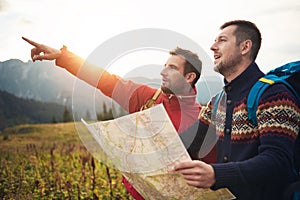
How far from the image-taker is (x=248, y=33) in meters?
2.31

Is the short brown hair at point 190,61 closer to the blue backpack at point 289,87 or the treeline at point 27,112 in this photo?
the blue backpack at point 289,87

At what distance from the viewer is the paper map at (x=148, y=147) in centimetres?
175

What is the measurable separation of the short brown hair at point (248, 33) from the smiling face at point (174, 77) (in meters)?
0.67

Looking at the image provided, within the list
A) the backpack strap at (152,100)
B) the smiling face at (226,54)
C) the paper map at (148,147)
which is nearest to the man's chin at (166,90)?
the backpack strap at (152,100)

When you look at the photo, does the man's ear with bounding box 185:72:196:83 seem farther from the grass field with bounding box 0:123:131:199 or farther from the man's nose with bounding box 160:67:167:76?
the grass field with bounding box 0:123:131:199

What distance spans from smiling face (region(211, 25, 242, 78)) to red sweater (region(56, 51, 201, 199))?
653mm

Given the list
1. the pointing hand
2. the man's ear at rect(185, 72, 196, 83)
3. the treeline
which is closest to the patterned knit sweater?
the man's ear at rect(185, 72, 196, 83)

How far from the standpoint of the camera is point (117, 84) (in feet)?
10.0

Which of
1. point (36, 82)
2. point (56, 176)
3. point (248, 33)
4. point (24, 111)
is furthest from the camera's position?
point (24, 111)

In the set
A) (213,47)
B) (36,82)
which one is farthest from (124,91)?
(36,82)

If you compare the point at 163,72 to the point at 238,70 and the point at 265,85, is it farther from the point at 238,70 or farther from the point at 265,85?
the point at 265,85

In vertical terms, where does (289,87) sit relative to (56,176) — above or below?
above

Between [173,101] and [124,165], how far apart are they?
3.85ft

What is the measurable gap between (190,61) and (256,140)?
1172mm
